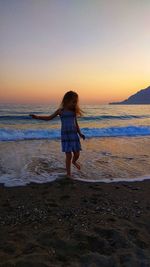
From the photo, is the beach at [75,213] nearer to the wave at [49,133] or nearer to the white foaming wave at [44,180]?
the white foaming wave at [44,180]

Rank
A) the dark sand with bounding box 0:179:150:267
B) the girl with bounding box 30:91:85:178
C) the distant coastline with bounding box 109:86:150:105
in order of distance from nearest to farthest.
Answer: the dark sand with bounding box 0:179:150:267 → the girl with bounding box 30:91:85:178 → the distant coastline with bounding box 109:86:150:105

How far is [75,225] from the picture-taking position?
162 inches

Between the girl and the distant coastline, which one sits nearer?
the girl

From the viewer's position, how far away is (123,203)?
16.7 ft

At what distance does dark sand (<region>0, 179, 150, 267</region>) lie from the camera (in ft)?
10.5

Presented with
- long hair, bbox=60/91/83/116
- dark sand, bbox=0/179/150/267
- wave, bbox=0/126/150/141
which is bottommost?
wave, bbox=0/126/150/141

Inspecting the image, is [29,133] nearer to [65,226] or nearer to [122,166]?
[122,166]

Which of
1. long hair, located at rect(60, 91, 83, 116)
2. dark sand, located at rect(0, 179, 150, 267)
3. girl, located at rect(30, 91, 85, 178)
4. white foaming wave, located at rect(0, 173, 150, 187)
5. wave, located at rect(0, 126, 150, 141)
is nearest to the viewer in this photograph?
dark sand, located at rect(0, 179, 150, 267)

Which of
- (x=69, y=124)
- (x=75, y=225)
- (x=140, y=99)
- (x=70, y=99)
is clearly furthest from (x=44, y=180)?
(x=140, y=99)

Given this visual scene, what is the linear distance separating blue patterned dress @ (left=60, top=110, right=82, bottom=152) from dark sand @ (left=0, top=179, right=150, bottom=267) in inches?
34.3

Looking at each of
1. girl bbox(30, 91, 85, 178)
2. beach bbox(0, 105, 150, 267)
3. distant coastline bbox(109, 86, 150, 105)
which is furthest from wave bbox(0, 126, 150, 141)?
distant coastline bbox(109, 86, 150, 105)

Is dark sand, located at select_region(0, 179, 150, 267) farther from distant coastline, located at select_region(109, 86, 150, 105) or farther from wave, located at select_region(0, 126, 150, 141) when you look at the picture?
distant coastline, located at select_region(109, 86, 150, 105)

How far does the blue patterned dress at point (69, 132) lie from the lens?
260 inches

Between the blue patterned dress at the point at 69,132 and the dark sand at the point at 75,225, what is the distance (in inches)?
34.3
